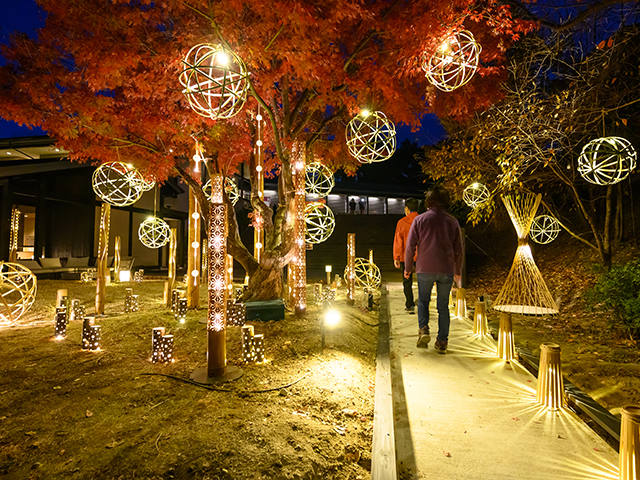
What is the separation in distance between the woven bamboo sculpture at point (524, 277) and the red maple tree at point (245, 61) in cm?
232

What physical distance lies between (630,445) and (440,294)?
256 centimetres

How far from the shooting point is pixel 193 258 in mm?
6980

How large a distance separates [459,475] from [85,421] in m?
2.72

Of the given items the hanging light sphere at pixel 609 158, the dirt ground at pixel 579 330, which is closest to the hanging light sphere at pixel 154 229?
the dirt ground at pixel 579 330

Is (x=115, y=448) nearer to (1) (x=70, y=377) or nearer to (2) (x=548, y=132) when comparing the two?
(1) (x=70, y=377)

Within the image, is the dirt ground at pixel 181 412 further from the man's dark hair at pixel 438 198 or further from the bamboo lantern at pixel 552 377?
the man's dark hair at pixel 438 198

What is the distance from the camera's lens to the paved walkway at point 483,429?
84.6 inches

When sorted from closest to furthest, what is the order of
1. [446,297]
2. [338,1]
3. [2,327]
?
[446,297]
[338,1]
[2,327]

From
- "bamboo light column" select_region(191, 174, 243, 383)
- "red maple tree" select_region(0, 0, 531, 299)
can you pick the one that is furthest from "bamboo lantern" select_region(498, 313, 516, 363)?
"red maple tree" select_region(0, 0, 531, 299)

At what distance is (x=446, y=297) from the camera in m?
4.28

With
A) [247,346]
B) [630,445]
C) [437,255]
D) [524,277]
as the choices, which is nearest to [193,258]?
[247,346]

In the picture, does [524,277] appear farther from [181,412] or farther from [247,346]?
[181,412]

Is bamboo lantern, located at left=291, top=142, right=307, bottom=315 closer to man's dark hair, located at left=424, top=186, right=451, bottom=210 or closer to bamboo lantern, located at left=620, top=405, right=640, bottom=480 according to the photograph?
man's dark hair, located at left=424, top=186, right=451, bottom=210

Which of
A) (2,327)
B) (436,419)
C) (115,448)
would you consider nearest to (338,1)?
(436,419)
